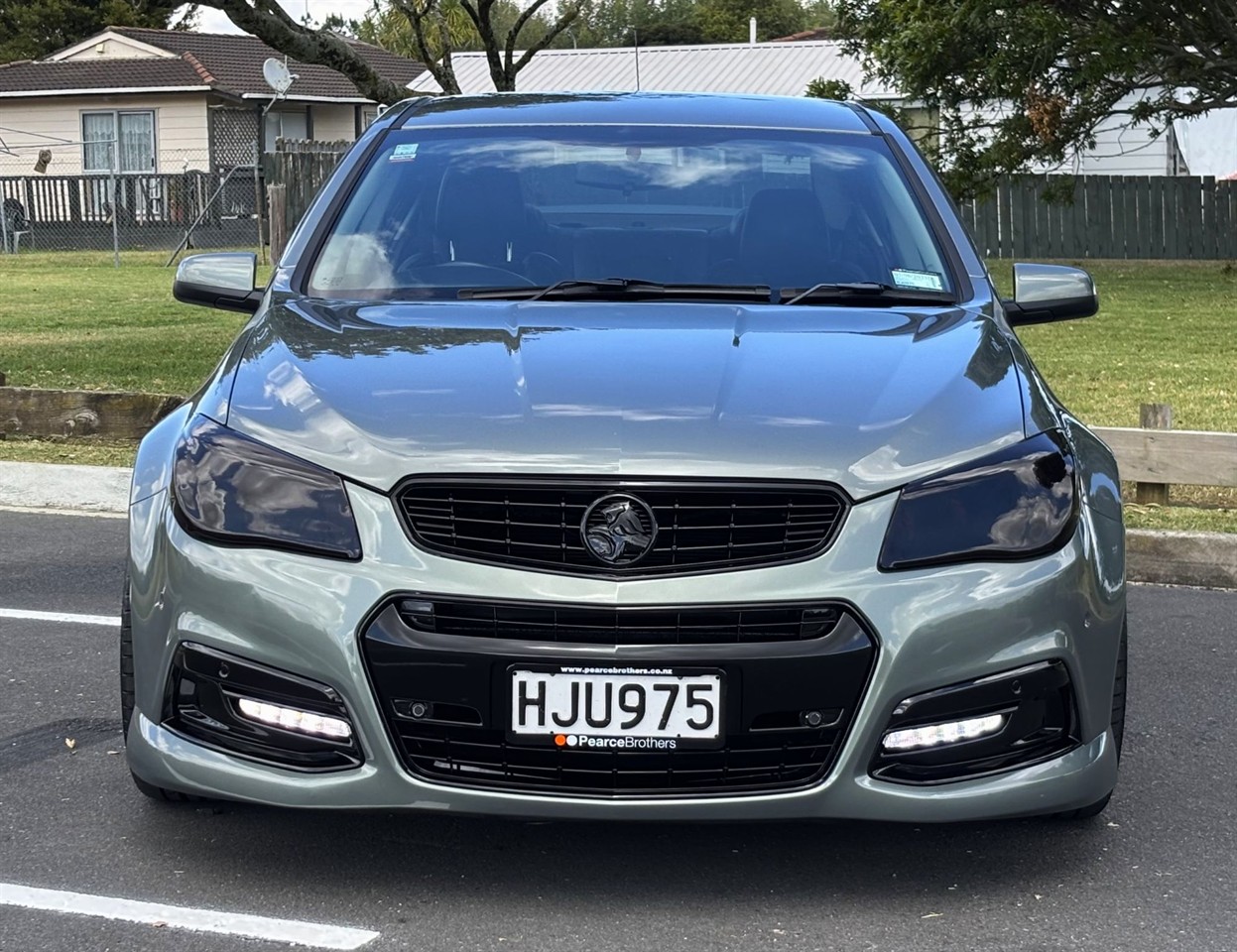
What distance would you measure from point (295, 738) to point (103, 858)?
73 centimetres

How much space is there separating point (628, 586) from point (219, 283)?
1.97m

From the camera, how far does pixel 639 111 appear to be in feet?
17.6

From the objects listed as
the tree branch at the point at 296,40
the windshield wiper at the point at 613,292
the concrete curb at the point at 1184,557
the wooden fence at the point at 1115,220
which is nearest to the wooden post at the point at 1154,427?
the concrete curb at the point at 1184,557

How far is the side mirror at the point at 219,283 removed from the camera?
4.91m

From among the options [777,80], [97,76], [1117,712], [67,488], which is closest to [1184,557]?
[1117,712]

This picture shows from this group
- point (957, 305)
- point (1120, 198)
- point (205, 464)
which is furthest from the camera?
point (1120, 198)

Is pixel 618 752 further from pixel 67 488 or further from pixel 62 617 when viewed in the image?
pixel 67 488

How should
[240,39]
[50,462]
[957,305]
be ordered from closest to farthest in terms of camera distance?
[957,305] < [50,462] < [240,39]

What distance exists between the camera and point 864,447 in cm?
356

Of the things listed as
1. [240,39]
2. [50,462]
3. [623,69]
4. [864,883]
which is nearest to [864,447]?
[864,883]

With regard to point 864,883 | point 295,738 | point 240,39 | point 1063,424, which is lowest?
point 864,883

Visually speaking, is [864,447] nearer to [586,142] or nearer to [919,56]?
[586,142]

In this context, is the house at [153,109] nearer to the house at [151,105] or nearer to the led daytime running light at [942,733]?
the house at [151,105]

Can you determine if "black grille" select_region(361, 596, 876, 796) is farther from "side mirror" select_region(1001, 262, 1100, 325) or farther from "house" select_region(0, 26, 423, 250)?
"house" select_region(0, 26, 423, 250)
